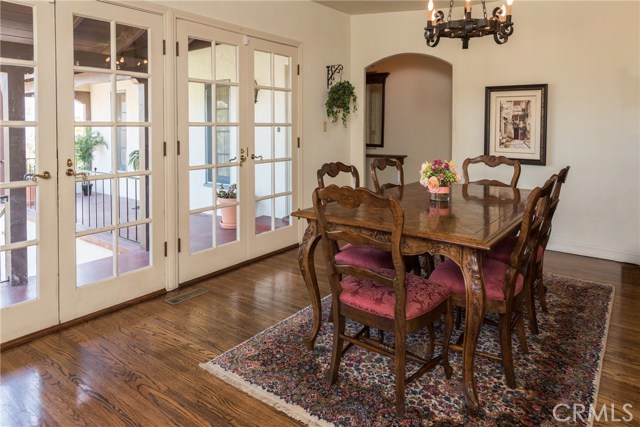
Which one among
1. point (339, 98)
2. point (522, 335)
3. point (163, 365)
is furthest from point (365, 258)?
point (339, 98)

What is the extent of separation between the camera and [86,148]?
10.2 ft

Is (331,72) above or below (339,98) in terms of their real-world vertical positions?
above

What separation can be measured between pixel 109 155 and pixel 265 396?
1999 millimetres

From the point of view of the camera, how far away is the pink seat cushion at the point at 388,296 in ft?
7.00

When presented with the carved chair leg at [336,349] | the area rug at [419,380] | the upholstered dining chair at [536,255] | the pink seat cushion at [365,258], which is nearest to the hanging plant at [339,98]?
the pink seat cushion at [365,258]

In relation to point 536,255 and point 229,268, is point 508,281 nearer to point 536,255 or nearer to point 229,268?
point 536,255

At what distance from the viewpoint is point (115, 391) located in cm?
230

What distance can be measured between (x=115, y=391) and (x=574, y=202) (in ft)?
14.7

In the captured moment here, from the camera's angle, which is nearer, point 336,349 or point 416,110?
point 336,349

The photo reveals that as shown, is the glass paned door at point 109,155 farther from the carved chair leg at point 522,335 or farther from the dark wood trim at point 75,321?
the carved chair leg at point 522,335

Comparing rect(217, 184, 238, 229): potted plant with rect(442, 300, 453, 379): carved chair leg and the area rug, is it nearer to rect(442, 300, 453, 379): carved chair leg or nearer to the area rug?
the area rug

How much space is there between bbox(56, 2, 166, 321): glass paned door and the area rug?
1.18 metres

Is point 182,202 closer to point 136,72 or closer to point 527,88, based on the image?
point 136,72

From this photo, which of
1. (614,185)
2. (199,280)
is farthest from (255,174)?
(614,185)
